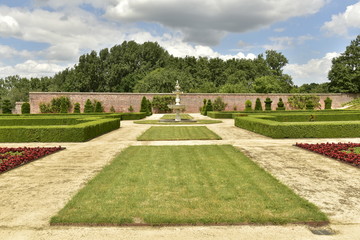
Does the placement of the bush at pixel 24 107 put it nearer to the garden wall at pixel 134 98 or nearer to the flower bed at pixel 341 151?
the garden wall at pixel 134 98

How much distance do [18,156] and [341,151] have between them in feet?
35.6

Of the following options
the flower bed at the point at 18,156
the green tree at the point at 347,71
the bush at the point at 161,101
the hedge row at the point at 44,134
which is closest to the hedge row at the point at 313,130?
the hedge row at the point at 44,134

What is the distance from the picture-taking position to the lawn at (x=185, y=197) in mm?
4285

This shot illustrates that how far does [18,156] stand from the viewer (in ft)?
28.9

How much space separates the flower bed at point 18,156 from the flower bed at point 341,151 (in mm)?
9615

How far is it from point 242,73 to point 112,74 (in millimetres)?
29743

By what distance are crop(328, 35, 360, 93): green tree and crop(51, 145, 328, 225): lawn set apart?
2010 inches

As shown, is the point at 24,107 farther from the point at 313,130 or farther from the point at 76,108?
the point at 313,130

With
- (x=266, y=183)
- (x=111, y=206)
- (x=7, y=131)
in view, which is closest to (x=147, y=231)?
(x=111, y=206)

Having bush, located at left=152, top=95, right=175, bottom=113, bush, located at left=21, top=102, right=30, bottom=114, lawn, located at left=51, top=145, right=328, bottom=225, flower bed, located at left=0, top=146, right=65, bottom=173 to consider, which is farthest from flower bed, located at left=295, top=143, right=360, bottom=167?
bush, located at left=21, top=102, right=30, bottom=114

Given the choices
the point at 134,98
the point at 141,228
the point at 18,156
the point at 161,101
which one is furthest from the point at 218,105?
the point at 141,228

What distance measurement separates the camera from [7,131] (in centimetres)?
1328

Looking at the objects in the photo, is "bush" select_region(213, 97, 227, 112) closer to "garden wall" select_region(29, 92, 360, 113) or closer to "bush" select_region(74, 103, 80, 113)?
"garden wall" select_region(29, 92, 360, 113)

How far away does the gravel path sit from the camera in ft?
12.8
